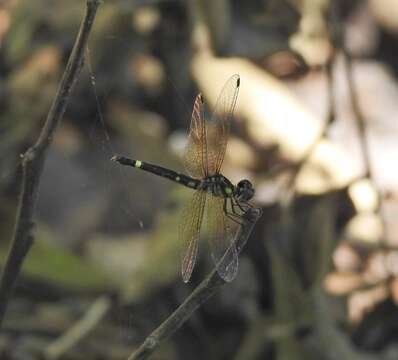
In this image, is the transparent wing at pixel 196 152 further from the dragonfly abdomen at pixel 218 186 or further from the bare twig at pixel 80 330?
the bare twig at pixel 80 330

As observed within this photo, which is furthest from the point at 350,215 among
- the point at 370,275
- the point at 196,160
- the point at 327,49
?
the point at 196,160

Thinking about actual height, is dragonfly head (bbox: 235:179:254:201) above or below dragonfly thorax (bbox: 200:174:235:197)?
above

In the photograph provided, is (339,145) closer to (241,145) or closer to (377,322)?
(241,145)

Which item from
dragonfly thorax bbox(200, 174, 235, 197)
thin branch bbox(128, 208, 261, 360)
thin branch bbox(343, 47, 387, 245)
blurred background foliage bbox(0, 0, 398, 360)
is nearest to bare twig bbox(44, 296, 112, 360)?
blurred background foliage bbox(0, 0, 398, 360)

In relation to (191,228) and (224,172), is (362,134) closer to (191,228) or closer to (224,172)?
(224,172)

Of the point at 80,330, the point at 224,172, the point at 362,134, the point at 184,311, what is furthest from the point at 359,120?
the point at 184,311

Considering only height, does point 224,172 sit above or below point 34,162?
below

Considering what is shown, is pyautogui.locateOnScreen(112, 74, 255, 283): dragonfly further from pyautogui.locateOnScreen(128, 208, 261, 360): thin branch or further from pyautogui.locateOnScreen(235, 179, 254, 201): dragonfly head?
pyautogui.locateOnScreen(128, 208, 261, 360): thin branch
